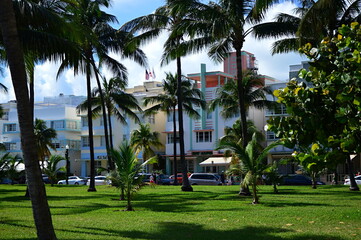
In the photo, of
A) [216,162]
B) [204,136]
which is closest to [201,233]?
[216,162]

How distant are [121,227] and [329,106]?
296 inches

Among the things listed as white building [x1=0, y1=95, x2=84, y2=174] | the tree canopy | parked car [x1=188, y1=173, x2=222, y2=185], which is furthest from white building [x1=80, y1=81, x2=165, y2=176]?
the tree canopy

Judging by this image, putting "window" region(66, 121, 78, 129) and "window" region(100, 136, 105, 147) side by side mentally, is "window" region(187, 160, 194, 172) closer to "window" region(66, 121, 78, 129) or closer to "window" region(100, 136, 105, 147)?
"window" region(100, 136, 105, 147)

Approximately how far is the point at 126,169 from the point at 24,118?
8.69 meters

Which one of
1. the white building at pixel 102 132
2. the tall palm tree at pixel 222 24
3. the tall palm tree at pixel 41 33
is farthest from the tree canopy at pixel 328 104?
the white building at pixel 102 132

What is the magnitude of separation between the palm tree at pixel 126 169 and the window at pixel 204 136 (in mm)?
45341

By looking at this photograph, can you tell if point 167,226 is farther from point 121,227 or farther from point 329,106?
point 329,106

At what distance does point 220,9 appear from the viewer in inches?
958

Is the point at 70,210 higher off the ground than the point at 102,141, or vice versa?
the point at 102,141

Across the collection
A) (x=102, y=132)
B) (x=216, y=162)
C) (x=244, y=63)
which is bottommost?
(x=216, y=162)

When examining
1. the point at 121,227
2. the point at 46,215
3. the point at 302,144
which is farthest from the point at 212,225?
the point at 302,144

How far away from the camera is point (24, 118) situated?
8.94 metres

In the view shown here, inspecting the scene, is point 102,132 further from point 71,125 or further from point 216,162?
point 216,162

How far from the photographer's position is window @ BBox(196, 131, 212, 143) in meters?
63.1
